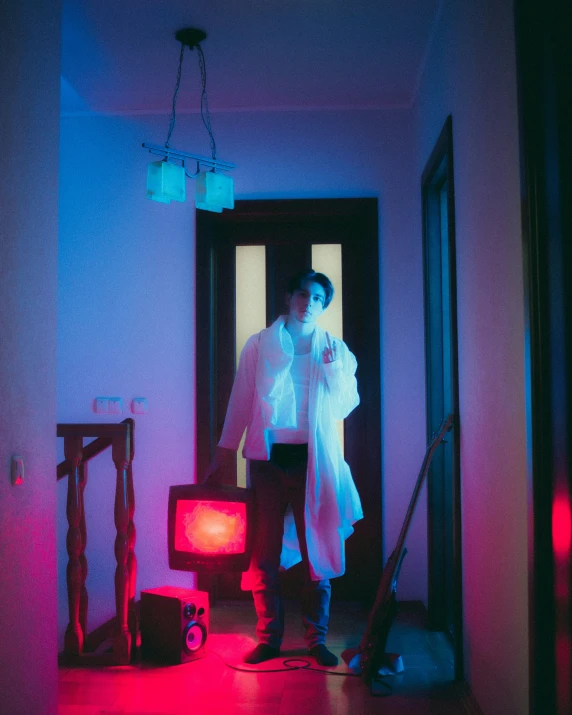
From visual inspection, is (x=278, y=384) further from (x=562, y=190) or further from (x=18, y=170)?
(x=562, y=190)

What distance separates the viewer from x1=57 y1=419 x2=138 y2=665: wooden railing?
2.75m

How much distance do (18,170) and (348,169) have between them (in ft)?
7.00

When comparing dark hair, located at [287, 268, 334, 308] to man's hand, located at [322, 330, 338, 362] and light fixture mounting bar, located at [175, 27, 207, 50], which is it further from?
light fixture mounting bar, located at [175, 27, 207, 50]

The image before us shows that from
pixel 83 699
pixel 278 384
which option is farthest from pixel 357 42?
pixel 83 699

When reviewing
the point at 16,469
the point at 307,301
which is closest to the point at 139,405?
the point at 307,301

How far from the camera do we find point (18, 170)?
1907 millimetres

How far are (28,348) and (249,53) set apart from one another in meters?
1.87

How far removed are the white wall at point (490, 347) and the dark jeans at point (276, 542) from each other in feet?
2.27

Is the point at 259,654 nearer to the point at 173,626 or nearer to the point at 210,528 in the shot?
the point at 173,626

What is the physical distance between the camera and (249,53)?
3.06 meters

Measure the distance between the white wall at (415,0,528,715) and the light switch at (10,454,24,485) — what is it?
1.37 meters

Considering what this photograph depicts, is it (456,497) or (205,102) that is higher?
(205,102)

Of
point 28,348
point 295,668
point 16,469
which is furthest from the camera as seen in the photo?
point 295,668

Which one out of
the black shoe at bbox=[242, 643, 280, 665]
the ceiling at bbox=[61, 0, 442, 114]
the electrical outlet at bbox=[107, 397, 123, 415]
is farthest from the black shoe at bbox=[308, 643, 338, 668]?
the ceiling at bbox=[61, 0, 442, 114]
